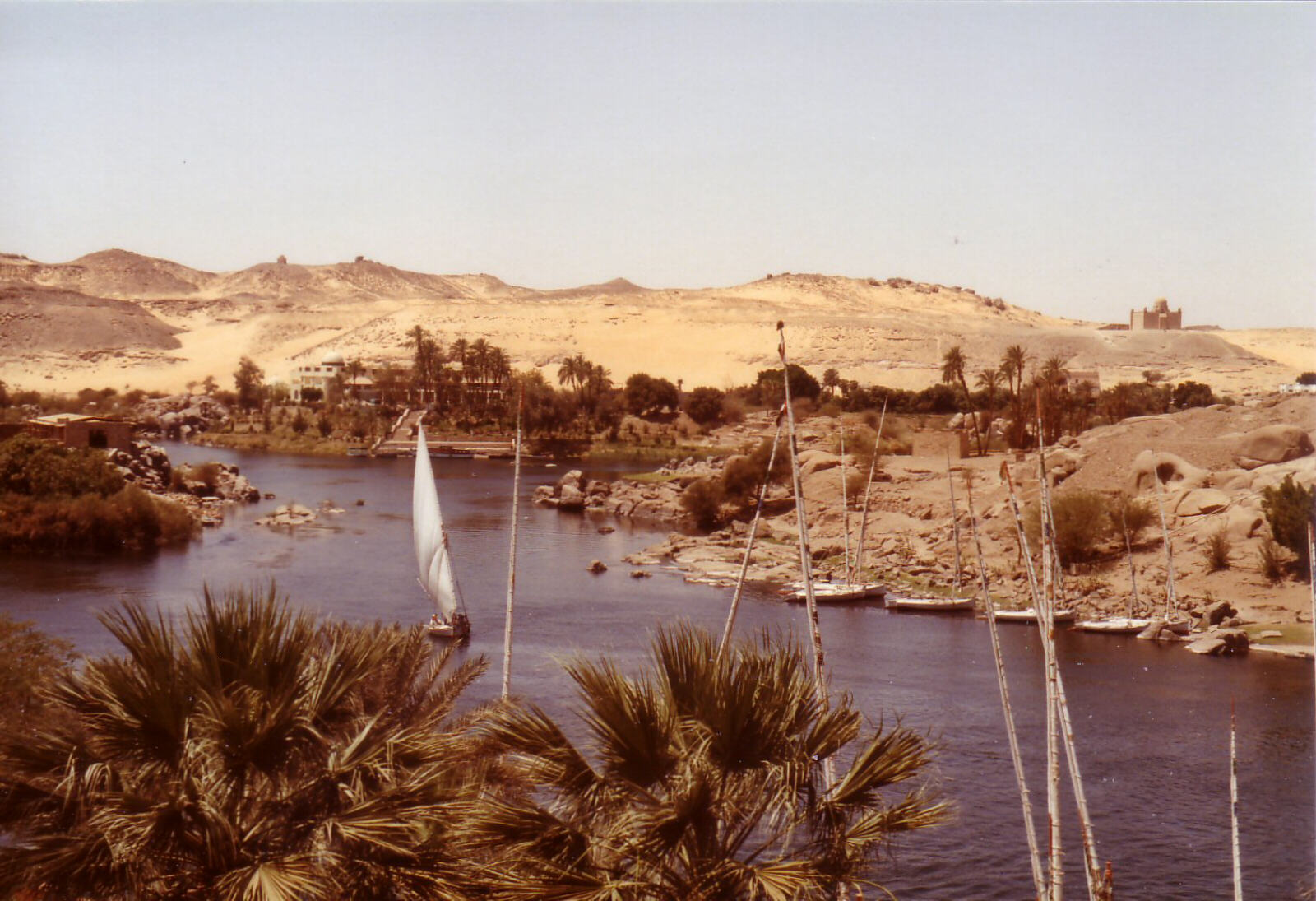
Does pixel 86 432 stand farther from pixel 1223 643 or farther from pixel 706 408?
pixel 1223 643

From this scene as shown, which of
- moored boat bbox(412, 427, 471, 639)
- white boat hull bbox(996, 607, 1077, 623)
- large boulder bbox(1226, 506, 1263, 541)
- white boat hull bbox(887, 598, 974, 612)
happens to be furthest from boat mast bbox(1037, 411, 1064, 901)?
large boulder bbox(1226, 506, 1263, 541)

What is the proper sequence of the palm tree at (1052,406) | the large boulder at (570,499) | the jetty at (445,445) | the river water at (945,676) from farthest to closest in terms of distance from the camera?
the jetty at (445,445), the large boulder at (570,499), the palm tree at (1052,406), the river water at (945,676)

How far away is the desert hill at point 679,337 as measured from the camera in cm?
10469

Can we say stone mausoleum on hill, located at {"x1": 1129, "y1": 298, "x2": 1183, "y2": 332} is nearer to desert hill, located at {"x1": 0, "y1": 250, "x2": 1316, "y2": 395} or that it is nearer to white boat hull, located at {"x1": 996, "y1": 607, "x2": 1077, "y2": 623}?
desert hill, located at {"x1": 0, "y1": 250, "x2": 1316, "y2": 395}

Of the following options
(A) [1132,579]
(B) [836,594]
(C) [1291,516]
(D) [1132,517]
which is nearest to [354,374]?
(B) [836,594]

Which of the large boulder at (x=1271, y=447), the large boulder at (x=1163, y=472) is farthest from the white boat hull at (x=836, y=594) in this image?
the large boulder at (x=1271, y=447)

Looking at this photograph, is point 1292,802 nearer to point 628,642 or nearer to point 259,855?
point 628,642

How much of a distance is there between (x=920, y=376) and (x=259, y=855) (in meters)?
94.3

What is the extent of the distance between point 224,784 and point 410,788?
0.84m

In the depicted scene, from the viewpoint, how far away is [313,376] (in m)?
92.1

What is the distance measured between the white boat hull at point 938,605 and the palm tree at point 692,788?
25.9m

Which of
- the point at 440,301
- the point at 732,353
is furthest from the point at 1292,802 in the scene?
the point at 440,301

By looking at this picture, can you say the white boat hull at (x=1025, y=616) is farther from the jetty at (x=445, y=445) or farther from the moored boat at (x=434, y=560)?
the jetty at (x=445, y=445)

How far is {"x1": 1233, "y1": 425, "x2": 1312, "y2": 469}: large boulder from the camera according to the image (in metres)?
38.9
